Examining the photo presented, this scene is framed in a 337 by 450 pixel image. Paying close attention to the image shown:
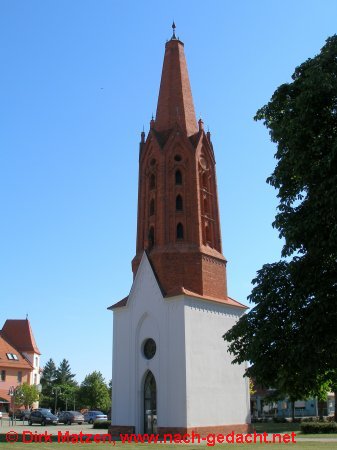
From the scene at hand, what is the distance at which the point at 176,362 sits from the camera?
27.5 metres

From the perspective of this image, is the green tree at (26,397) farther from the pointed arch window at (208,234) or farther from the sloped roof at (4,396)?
the pointed arch window at (208,234)

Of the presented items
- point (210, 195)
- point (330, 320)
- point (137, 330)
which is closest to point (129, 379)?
point (137, 330)

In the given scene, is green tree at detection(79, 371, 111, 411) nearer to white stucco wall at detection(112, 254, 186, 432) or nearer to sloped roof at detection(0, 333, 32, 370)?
sloped roof at detection(0, 333, 32, 370)

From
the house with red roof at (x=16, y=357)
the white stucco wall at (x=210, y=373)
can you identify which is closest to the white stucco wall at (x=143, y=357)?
the white stucco wall at (x=210, y=373)

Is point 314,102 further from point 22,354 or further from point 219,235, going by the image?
point 22,354

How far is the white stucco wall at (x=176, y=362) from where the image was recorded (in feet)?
88.7

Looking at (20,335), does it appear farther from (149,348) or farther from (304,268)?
(304,268)

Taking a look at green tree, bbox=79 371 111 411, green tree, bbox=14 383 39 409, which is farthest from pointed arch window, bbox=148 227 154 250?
green tree, bbox=79 371 111 411

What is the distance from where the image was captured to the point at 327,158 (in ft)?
40.3

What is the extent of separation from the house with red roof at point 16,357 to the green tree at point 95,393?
380 inches

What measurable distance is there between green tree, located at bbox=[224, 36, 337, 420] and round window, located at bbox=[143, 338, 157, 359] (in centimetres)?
1570

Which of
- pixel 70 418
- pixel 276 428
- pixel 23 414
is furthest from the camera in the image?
pixel 23 414

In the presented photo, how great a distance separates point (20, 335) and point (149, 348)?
47.6 m

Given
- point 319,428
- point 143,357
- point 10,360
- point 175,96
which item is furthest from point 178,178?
point 10,360
